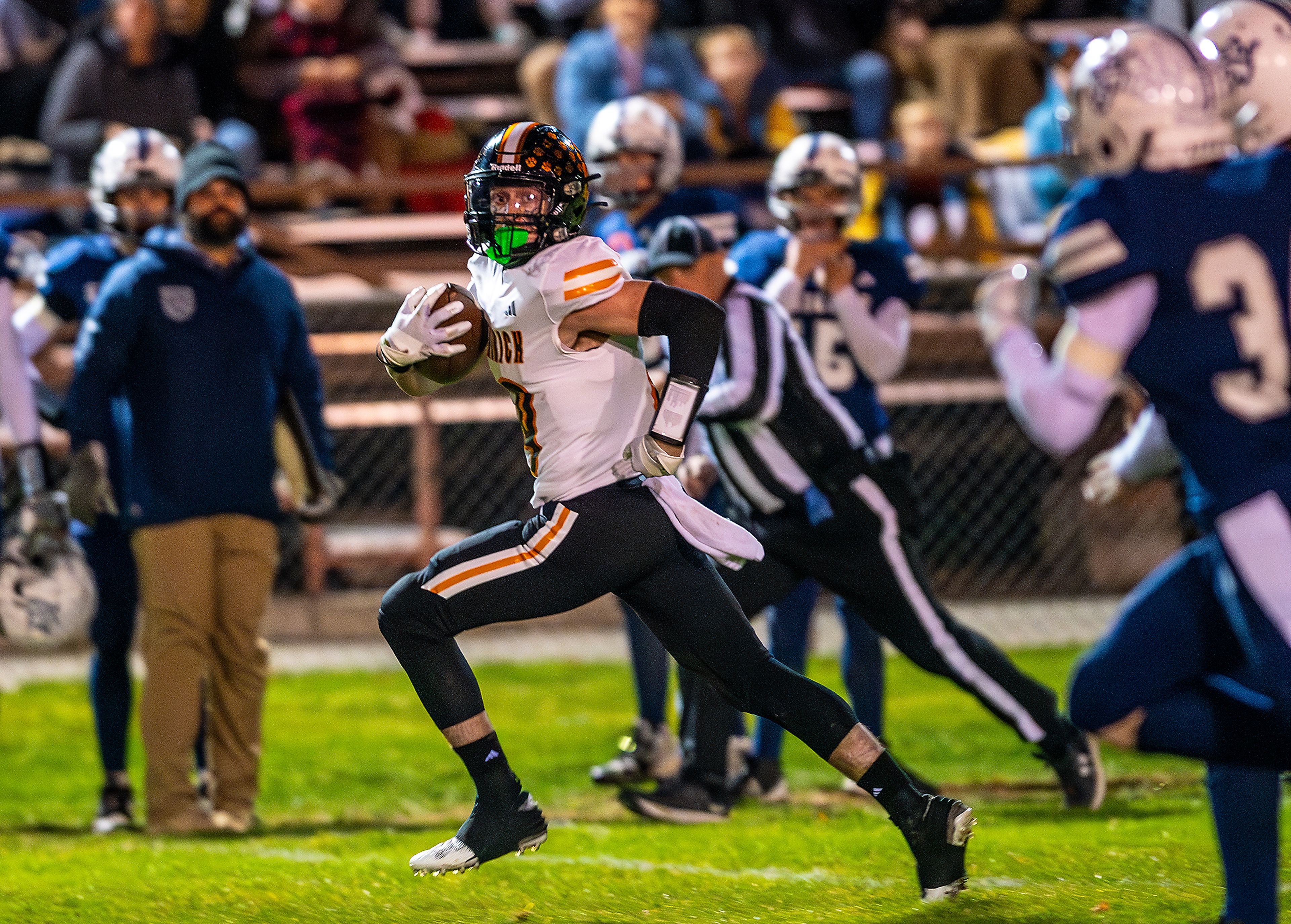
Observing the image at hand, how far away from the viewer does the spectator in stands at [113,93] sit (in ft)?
30.8

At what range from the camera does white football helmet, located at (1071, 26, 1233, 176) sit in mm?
3209

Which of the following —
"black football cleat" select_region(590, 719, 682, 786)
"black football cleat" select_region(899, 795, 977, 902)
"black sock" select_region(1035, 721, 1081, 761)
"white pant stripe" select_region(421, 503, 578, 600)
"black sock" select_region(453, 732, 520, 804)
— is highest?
"white pant stripe" select_region(421, 503, 578, 600)

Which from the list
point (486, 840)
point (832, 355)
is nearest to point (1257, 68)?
point (486, 840)

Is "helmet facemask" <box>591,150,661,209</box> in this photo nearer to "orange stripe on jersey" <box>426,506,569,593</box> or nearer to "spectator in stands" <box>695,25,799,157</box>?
"orange stripe on jersey" <box>426,506,569,593</box>

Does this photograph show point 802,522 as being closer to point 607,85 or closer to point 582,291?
point 582,291

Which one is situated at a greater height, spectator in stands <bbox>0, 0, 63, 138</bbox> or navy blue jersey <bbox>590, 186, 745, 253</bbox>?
spectator in stands <bbox>0, 0, 63, 138</bbox>

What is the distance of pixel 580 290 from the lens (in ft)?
12.6

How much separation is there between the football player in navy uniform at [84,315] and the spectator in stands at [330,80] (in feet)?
12.9

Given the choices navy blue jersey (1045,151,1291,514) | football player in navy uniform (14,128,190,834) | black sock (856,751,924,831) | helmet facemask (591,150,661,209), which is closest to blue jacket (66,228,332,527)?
football player in navy uniform (14,128,190,834)

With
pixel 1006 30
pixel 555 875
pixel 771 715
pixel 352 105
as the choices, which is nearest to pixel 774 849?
pixel 555 875

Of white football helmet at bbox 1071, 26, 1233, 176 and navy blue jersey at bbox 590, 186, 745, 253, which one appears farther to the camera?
navy blue jersey at bbox 590, 186, 745, 253

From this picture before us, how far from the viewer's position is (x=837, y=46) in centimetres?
1129

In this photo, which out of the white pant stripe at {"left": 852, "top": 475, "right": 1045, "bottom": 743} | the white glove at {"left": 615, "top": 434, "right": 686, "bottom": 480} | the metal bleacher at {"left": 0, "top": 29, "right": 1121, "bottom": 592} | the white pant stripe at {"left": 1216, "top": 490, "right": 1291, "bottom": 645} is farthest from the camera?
the metal bleacher at {"left": 0, "top": 29, "right": 1121, "bottom": 592}

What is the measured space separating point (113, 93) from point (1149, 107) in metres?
7.48
